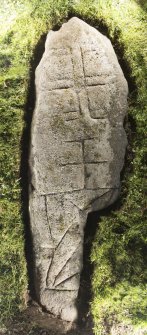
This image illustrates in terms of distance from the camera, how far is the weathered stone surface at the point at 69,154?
4934mm

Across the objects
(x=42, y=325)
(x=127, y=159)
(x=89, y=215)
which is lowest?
(x=42, y=325)

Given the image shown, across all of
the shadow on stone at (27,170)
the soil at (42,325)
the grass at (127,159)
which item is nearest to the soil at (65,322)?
the soil at (42,325)

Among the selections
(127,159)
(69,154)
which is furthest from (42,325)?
(127,159)

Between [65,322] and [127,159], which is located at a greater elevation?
[127,159]

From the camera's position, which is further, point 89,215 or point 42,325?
point 89,215

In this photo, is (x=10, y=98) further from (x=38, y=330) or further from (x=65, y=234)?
(x=38, y=330)

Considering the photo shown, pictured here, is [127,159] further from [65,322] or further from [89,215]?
[65,322]

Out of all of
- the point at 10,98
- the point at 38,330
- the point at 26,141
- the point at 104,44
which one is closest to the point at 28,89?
the point at 10,98

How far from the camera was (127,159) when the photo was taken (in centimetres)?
514

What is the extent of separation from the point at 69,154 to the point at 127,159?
2.32 ft

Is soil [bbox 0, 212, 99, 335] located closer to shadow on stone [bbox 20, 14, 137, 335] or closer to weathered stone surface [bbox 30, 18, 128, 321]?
shadow on stone [bbox 20, 14, 137, 335]

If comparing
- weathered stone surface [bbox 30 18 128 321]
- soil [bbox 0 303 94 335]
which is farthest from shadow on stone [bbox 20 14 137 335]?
weathered stone surface [bbox 30 18 128 321]

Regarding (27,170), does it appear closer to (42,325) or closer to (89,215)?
(89,215)

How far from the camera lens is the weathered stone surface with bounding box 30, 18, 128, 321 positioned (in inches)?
194
